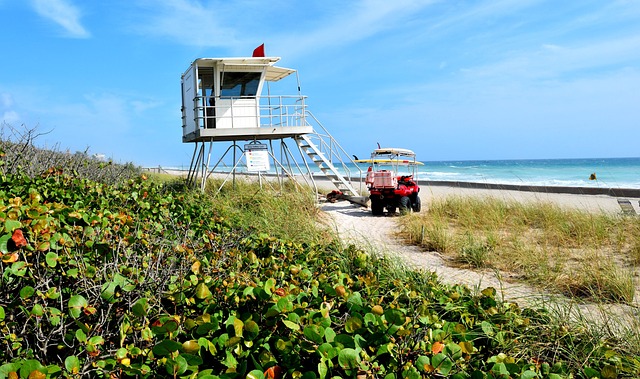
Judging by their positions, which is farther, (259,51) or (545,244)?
(259,51)

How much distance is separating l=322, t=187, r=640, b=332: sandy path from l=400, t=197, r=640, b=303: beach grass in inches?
10.6

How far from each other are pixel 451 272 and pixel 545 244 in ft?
10.2

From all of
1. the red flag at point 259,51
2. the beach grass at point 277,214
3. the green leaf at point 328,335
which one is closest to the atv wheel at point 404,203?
the beach grass at point 277,214

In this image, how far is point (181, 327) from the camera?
296 centimetres

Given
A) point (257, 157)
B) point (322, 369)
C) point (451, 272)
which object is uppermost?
point (257, 157)

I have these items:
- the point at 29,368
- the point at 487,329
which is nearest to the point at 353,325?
the point at 487,329

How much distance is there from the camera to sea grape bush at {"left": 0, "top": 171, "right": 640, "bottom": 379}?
2636 millimetres

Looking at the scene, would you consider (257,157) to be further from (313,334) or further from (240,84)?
(313,334)

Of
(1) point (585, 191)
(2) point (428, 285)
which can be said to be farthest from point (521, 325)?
(1) point (585, 191)

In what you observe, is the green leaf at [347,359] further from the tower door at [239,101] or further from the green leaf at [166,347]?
the tower door at [239,101]

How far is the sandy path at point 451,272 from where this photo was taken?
5.07m

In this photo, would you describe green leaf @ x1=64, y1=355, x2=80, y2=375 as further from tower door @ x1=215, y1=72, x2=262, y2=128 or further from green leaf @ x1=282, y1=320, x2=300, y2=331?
tower door @ x1=215, y1=72, x2=262, y2=128

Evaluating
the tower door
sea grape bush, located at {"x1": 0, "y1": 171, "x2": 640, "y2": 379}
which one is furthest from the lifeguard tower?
sea grape bush, located at {"x1": 0, "y1": 171, "x2": 640, "y2": 379}

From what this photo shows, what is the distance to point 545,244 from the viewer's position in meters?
10.3
